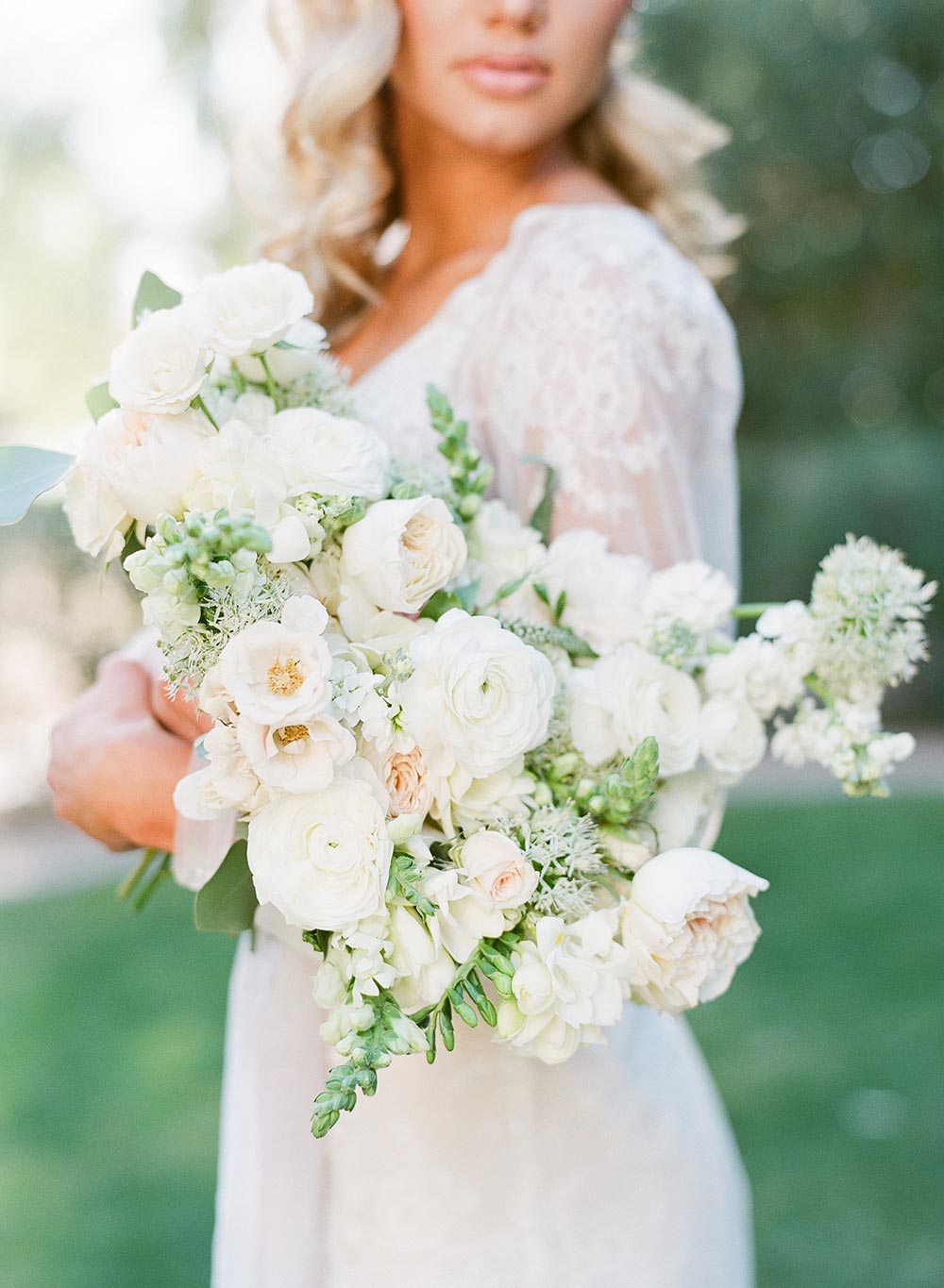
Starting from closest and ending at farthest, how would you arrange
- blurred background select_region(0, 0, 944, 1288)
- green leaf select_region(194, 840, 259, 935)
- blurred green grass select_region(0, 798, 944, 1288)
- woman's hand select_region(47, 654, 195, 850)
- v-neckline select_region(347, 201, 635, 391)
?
1. green leaf select_region(194, 840, 259, 935)
2. woman's hand select_region(47, 654, 195, 850)
3. v-neckline select_region(347, 201, 635, 391)
4. blurred green grass select_region(0, 798, 944, 1288)
5. blurred background select_region(0, 0, 944, 1288)

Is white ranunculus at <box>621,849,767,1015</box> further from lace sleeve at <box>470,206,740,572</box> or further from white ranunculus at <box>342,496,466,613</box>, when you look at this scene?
lace sleeve at <box>470,206,740,572</box>

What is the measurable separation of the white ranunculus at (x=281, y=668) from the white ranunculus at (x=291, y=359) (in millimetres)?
388

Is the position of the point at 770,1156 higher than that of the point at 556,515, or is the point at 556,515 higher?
the point at 556,515

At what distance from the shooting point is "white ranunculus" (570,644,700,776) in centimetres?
148

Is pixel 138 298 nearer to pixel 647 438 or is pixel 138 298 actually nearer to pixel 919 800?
pixel 647 438

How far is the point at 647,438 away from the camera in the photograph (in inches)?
69.7

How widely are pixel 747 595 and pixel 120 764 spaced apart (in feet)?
30.6

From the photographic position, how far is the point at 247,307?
147 centimetres

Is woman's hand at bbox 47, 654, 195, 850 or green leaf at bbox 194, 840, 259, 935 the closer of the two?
green leaf at bbox 194, 840, 259, 935

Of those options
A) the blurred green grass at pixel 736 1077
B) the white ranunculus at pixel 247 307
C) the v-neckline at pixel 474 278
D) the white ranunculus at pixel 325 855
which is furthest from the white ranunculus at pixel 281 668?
the blurred green grass at pixel 736 1077

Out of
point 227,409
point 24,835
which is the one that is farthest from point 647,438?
point 24,835

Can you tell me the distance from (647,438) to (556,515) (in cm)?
15

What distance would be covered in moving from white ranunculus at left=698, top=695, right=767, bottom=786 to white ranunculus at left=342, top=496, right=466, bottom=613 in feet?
1.14

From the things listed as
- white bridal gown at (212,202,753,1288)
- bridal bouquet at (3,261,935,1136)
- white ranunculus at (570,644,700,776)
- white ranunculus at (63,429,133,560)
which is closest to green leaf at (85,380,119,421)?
bridal bouquet at (3,261,935,1136)
